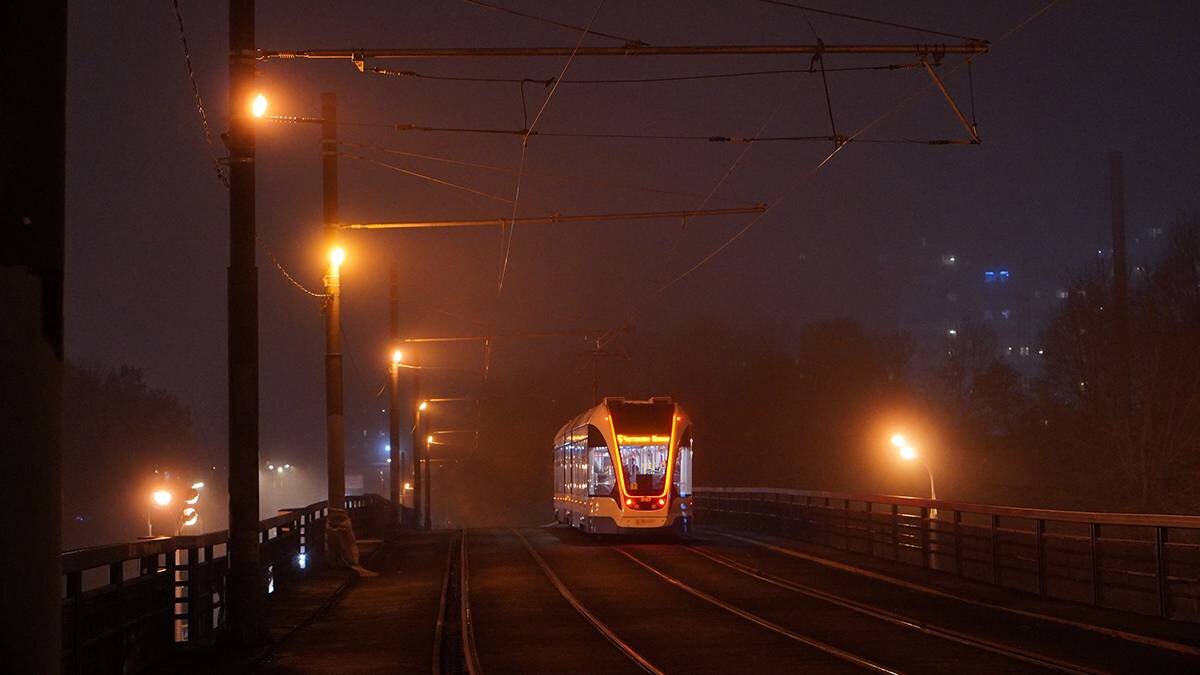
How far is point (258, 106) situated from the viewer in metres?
14.7

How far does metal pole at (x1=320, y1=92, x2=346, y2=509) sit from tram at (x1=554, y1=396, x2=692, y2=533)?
7.63 m

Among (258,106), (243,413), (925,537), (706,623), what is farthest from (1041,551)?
(258,106)

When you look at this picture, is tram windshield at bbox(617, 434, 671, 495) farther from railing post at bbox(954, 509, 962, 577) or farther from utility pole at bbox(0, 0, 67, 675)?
utility pole at bbox(0, 0, 67, 675)

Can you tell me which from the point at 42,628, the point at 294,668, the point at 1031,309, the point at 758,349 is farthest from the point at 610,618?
the point at 1031,309

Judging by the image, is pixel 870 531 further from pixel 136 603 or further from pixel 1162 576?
pixel 136 603

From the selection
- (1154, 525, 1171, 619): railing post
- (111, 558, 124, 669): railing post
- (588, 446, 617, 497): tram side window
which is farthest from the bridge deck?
(588, 446, 617, 497): tram side window

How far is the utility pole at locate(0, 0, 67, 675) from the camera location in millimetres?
3895

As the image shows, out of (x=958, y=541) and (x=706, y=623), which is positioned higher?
(x=958, y=541)

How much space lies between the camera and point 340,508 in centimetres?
2619

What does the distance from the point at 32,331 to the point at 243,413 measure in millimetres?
10089

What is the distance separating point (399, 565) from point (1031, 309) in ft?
503

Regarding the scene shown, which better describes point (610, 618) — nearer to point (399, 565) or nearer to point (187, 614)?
point (187, 614)

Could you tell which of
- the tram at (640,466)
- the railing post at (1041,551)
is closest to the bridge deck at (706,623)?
the railing post at (1041,551)

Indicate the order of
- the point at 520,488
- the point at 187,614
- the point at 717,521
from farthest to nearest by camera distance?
the point at 520,488 → the point at 717,521 → the point at 187,614
